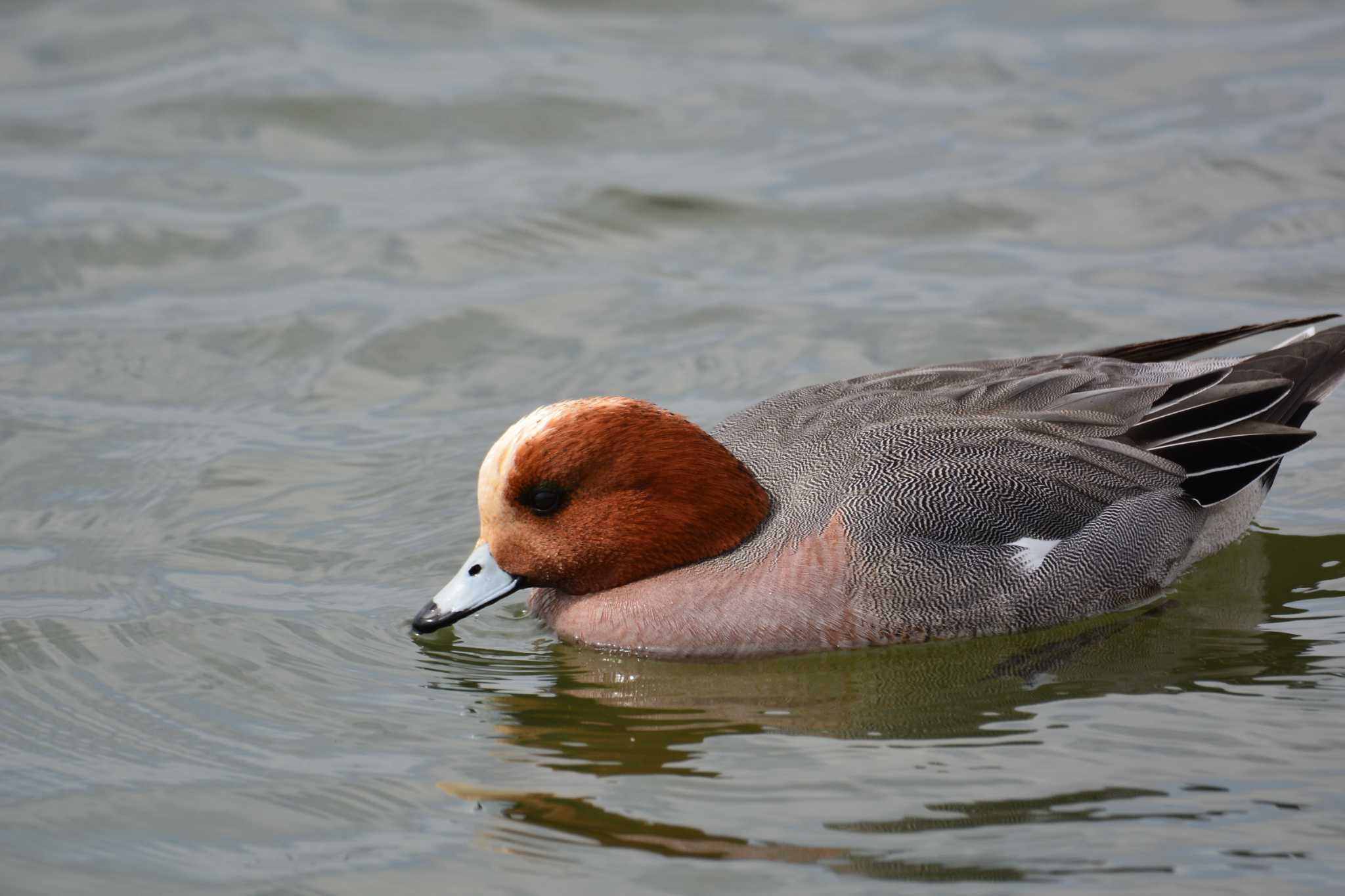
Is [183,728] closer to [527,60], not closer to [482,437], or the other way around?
[482,437]

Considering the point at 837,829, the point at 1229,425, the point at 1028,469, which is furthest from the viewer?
the point at 1229,425

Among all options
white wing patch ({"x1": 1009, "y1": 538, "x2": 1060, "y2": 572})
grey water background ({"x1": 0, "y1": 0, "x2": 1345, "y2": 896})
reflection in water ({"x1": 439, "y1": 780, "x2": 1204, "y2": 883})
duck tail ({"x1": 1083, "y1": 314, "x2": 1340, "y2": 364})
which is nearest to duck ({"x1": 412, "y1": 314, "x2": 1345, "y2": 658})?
white wing patch ({"x1": 1009, "y1": 538, "x2": 1060, "y2": 572})

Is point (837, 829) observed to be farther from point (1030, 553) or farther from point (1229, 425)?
point (1229, 425)

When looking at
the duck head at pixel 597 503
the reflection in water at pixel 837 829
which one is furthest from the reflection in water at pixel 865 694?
the duck head at pixel 597 503

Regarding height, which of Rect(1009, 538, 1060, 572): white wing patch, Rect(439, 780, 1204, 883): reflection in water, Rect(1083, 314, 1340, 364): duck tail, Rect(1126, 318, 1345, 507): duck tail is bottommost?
Rect(439, 780, 1204, 883): reflection in water

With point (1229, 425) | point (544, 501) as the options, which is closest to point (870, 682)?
point (544, 501)

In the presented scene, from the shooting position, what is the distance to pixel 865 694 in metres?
6.12

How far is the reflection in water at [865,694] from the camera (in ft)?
17.1

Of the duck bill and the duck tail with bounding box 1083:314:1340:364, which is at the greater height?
the duck tail with bounding box 1083:314:1340:364

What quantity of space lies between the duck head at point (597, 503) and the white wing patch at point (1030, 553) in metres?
0.92

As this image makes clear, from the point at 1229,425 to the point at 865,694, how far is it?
196 cm

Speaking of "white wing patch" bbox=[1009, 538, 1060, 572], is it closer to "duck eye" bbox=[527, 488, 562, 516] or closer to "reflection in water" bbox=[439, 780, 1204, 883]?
"reflection in water" bbox=[439, 780, 1204, 883]

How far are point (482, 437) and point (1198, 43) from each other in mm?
6433

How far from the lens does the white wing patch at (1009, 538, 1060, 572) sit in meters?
6.46
